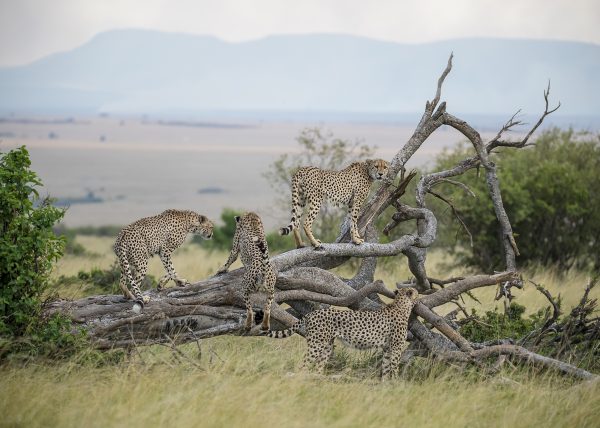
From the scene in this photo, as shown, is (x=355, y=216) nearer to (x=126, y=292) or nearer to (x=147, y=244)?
(x=147, y=244)

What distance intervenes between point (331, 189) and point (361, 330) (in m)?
1.50

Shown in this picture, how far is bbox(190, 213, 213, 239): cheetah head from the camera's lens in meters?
9.14

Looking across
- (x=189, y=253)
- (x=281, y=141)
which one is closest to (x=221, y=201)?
(x=189, y=253)

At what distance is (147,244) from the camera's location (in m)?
8.41

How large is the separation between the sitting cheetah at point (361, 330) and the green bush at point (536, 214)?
324 inches

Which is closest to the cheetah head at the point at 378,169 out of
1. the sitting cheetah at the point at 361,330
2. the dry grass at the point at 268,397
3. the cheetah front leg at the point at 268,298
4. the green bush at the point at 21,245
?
the sitting cheetah at the point at 361,330

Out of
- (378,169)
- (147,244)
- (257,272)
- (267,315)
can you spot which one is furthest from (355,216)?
(147,244)

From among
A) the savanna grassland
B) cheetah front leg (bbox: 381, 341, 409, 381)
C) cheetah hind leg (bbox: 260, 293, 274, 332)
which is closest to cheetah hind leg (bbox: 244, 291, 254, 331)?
cheetah hind leg (bbox: 260, 293, 274, 332)

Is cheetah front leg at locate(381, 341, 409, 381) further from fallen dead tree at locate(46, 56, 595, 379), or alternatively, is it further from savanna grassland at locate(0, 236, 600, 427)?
fallen dead tree at locate(46, 56, 595, 379)

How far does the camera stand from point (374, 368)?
8.26m

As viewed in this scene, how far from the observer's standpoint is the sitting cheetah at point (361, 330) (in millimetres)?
7555

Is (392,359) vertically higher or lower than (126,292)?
lower

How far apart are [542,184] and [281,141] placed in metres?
135

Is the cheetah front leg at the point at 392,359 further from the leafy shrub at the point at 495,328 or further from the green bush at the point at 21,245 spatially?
the green bush at the point at 21,245
